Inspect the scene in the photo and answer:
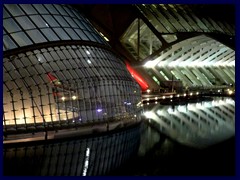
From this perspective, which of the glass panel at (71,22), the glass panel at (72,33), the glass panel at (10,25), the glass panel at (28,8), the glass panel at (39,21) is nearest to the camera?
the glass panel at (10,25)

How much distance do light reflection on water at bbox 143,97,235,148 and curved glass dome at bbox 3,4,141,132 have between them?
8.25ft

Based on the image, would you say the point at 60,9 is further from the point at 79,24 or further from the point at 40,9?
the point at 40,9

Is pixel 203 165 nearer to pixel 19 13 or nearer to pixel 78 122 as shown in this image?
pixel 78 122

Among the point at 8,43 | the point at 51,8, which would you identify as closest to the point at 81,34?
the point at 51,8

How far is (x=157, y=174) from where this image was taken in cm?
1316

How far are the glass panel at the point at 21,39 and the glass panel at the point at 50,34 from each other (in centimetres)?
143

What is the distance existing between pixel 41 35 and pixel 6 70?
354 centimetres

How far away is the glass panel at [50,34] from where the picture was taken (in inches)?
880

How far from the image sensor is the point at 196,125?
2392 cm

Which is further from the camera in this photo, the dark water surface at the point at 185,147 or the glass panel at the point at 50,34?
the glass panel at the point at 50,34

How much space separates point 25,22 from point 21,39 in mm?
1768

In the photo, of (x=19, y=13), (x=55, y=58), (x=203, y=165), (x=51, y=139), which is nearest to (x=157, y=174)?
(x=203, y=165)

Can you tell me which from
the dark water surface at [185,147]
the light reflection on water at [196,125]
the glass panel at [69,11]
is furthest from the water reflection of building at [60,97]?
the light reflection on water at [196,125]

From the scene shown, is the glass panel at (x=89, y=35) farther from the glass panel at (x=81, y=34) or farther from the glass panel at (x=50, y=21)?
the glass panel at (x=50, y=21)
